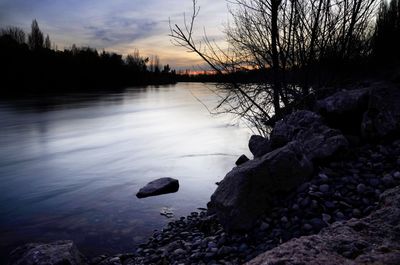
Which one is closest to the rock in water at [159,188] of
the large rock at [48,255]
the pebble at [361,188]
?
the large rock at [48,255]

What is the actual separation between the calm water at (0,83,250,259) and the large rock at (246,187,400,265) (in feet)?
16.6

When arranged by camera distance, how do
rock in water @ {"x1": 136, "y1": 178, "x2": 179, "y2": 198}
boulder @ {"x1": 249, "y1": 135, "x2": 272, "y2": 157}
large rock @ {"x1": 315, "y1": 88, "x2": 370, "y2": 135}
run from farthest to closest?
rock in water @ {"x1": 136, "y1": 178, "x2": 179, "y2": 198}, boulder @ {"x1": 249, "y1": 135, "x2": 272, "y2": 157}, large rock @ {"x1": 315, "y1": 88, "x2": 370, "y2": 135}

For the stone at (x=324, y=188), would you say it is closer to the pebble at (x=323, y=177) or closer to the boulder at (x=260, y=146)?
the pebble at (x=323, y=177)

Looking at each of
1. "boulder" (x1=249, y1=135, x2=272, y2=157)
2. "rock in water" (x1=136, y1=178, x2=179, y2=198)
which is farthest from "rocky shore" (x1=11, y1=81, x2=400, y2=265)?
"rock in water" (x1=136, y1=178, x2=179, y2=198)

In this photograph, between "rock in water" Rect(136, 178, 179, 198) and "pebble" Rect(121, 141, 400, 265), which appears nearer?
"pebble" Rect(121, 141, 400, 265)

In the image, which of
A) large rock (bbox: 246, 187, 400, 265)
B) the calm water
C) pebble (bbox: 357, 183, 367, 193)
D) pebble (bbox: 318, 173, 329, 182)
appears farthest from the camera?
the calm water

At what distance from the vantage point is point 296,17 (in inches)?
301

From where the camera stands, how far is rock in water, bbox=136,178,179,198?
982 cm

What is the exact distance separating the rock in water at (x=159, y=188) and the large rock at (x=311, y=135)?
4.40m

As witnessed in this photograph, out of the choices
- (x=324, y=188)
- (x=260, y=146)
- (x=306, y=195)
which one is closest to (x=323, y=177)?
(x=324, y=188)

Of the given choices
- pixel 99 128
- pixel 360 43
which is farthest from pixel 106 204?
pixel 99 128

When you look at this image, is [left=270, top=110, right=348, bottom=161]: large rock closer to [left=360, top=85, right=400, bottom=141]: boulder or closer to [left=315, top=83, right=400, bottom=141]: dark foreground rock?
[left=315, top=83, right=400, bottom=141]: dark foreground rock

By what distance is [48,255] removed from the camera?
5.37 metres

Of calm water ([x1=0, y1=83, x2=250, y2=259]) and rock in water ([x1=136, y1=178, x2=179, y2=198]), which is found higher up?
rock in water ([x1=136, y1=178, x2=179, y2=198])
